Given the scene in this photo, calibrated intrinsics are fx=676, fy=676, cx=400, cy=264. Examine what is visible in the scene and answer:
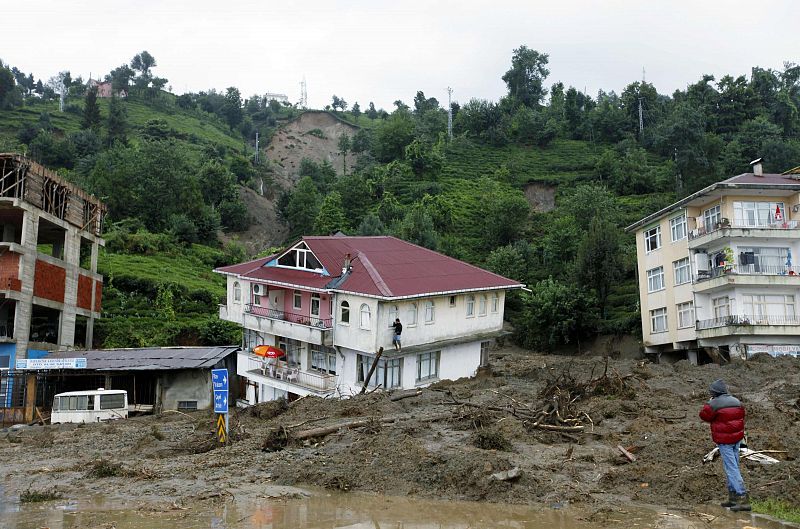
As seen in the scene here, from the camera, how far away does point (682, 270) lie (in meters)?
34.5

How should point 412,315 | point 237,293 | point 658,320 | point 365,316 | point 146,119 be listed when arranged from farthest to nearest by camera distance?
1. point 146,119
2. point 658,320
3. point 237,293
4. point 412,315
5. point 365,316

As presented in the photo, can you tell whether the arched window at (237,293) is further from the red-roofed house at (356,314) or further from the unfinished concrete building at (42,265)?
the unfinished concrete building at (42,265)

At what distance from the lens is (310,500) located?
12.2 metres

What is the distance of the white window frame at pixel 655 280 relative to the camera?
36000 mm

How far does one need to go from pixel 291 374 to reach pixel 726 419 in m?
21.0

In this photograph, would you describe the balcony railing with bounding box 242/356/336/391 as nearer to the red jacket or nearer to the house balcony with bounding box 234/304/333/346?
the house balcony with bounding box 234/304/333/346

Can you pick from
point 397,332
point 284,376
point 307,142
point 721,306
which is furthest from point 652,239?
point 307,142

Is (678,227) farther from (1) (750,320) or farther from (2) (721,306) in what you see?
(1) (750,320)

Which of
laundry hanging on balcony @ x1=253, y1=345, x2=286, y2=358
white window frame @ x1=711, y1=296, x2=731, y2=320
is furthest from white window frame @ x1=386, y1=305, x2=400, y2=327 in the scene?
white window frame @ x1=711, y1=296, x2=731, y2=320

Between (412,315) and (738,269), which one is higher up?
(738,269)

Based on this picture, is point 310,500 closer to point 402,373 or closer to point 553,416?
point 553,416

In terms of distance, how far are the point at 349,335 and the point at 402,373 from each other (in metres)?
2.73

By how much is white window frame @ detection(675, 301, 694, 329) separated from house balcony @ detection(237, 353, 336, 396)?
1822 cm

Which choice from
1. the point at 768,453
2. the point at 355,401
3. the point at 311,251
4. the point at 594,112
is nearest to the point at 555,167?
the point at 594,112
